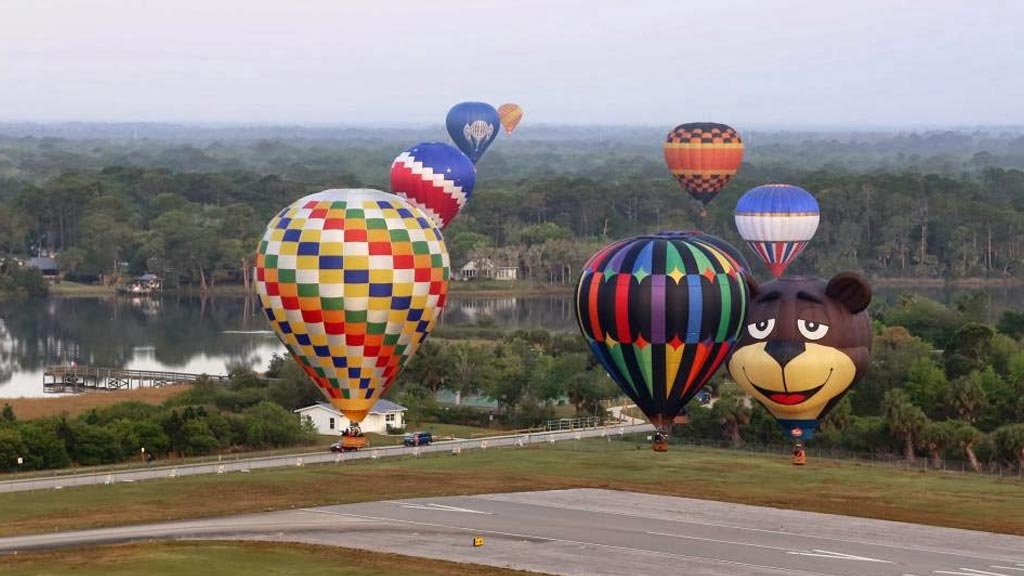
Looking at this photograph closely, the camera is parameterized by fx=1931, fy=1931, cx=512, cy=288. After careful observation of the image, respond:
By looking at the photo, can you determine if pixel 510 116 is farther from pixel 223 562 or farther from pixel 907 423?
pixel 223 562

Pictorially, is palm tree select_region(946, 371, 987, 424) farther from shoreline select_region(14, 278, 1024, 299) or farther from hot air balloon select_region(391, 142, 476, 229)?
shoreline select_region(14, 278, 1024, 299)

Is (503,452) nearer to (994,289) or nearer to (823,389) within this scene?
(823,389)

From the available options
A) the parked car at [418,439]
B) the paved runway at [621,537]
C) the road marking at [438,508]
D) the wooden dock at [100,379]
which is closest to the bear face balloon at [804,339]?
the paved runway at [621,537]

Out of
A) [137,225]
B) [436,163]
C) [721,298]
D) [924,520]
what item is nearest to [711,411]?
[721,298]

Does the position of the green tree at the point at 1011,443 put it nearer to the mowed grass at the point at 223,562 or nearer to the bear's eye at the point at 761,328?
the bear's eye at the point at 761,328

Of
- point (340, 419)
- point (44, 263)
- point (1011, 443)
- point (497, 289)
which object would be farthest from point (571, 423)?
point (44, 263)
